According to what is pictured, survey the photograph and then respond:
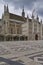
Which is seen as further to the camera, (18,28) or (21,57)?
(18,28)

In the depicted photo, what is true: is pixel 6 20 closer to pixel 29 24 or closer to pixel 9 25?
pixel 9 25

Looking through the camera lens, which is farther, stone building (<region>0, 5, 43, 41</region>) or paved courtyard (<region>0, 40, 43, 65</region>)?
stone building (<region>0, 5, 43, 41</region>)

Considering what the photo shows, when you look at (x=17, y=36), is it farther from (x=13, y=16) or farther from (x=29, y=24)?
(x=13, y=16)

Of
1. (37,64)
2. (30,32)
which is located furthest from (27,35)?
(37,64)

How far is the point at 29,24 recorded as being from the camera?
3797 centimetres

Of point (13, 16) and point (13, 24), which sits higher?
point (13, 16)

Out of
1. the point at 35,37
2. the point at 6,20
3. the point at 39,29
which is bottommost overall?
the point at 35,37

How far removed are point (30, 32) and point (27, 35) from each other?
1.84m

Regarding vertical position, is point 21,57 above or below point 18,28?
below

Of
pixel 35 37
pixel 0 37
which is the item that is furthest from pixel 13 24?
pixel 0 37

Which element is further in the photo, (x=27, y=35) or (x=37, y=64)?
(x=27, y=35)

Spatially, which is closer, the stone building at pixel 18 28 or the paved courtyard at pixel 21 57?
the paved courtyard at pixel 21 57

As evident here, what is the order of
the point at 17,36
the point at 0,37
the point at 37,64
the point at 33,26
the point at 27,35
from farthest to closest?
the point at 33,26 < the point at 27,35 < the point at 17,36 < the point at 0,37 < the point at 37,64

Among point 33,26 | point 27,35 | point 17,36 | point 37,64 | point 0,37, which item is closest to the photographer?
point 37,64
